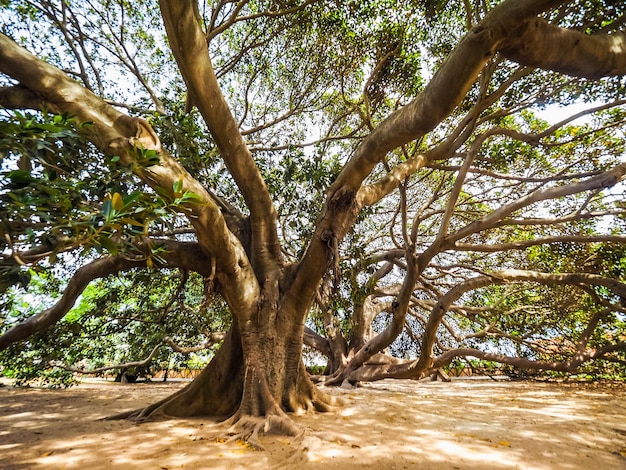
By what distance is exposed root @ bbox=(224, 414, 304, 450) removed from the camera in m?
3.13

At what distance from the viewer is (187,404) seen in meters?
4.20

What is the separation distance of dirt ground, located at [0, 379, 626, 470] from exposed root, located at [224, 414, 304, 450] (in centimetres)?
10

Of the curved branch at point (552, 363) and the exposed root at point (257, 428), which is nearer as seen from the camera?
the exposed root at point (257, 428)

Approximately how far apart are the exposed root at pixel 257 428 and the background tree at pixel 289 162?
3 cm

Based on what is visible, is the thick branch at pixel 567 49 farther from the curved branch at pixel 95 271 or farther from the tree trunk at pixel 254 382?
the curved branch at pixel 95 271

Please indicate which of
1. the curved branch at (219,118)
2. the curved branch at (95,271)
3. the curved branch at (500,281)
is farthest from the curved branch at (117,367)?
the curved branch at (500,281)

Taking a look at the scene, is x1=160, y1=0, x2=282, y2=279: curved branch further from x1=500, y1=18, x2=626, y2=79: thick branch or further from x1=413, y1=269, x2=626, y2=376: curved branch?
x1=413, y1=269, x2=626, y2=376: curved branch

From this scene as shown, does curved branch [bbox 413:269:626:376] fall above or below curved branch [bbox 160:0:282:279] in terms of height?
below

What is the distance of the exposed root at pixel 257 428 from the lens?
3.13 m

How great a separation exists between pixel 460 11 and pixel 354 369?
7.35 m

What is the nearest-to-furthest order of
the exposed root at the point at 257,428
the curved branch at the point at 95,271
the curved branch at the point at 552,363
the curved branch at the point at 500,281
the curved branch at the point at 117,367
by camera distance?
the exposed root at the point at 257,428 → the curved branch at the point at 95,271 → the curved branch at the point at 500,281 → the curved branch at the point at 117,367 → the curved branch at the point at 552,363

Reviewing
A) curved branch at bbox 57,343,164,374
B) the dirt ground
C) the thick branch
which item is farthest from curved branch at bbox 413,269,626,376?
curved branch at bbox 57,343,164,374

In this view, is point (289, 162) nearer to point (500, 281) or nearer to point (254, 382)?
point (254, 382)

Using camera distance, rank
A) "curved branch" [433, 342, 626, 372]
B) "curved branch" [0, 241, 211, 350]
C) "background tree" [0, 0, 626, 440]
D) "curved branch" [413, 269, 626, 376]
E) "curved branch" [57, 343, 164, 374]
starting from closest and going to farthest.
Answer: "background tree" [0, 0, 626, 440] → "curved branch" [0, 241, 211, 350] → "curved branch" [413, 269, 626, 376] → "curved branch" [57, 343, 164, 374] → "curved branch" [433, 342, 626, 372]
